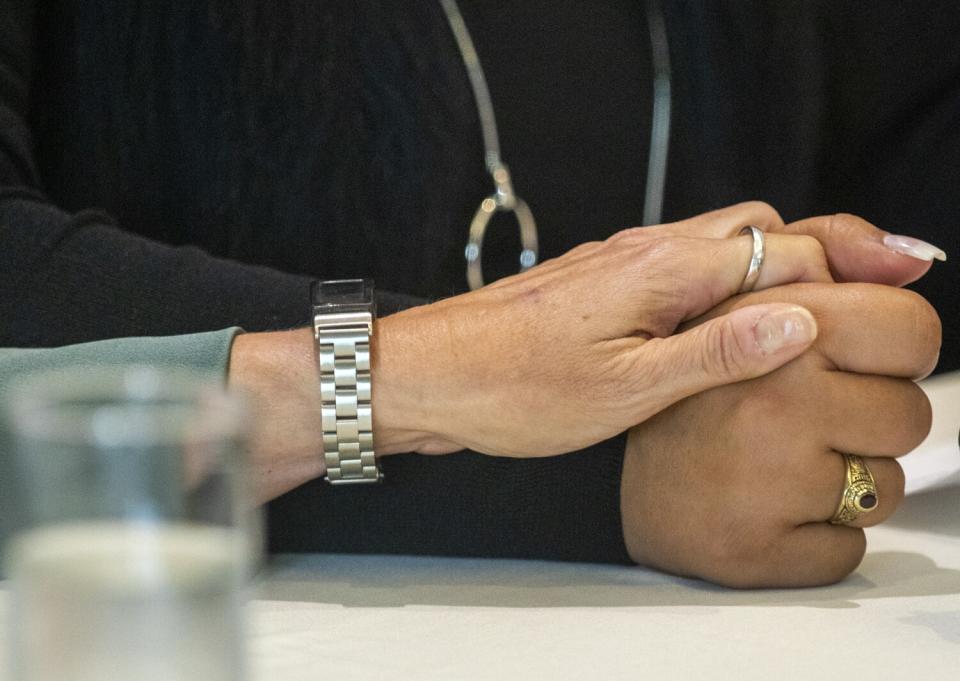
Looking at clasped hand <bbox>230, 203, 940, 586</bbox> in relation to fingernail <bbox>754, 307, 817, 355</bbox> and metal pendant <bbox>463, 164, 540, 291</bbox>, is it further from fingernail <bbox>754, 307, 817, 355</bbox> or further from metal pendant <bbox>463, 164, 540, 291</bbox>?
metal pendant <bbox>463, 164, 540, 291</bbox>

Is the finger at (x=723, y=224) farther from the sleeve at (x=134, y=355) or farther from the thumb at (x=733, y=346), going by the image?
the sleeve at (x=134, y=355)

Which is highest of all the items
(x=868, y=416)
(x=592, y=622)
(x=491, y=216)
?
(x=491, y=216)

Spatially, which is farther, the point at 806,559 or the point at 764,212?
the point at 764,212

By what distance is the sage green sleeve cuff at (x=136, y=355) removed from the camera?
Result: 73 cm

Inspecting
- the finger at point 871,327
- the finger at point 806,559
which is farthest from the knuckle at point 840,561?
the finger at point 871,327

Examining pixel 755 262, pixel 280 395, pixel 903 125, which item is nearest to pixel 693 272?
pixel 755 262

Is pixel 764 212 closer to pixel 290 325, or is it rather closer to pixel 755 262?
pixel 755 262

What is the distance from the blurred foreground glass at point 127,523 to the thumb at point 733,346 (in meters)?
0.44

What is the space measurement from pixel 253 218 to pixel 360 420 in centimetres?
48

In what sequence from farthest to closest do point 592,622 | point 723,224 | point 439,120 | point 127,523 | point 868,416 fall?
point 439,120
point 723,224
point 868,416
point 592,622
point 127,523

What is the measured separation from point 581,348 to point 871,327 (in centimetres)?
19

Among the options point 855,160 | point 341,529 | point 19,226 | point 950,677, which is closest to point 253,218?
point 19,226

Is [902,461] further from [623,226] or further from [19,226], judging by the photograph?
[19,226]

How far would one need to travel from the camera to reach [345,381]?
0.72m
